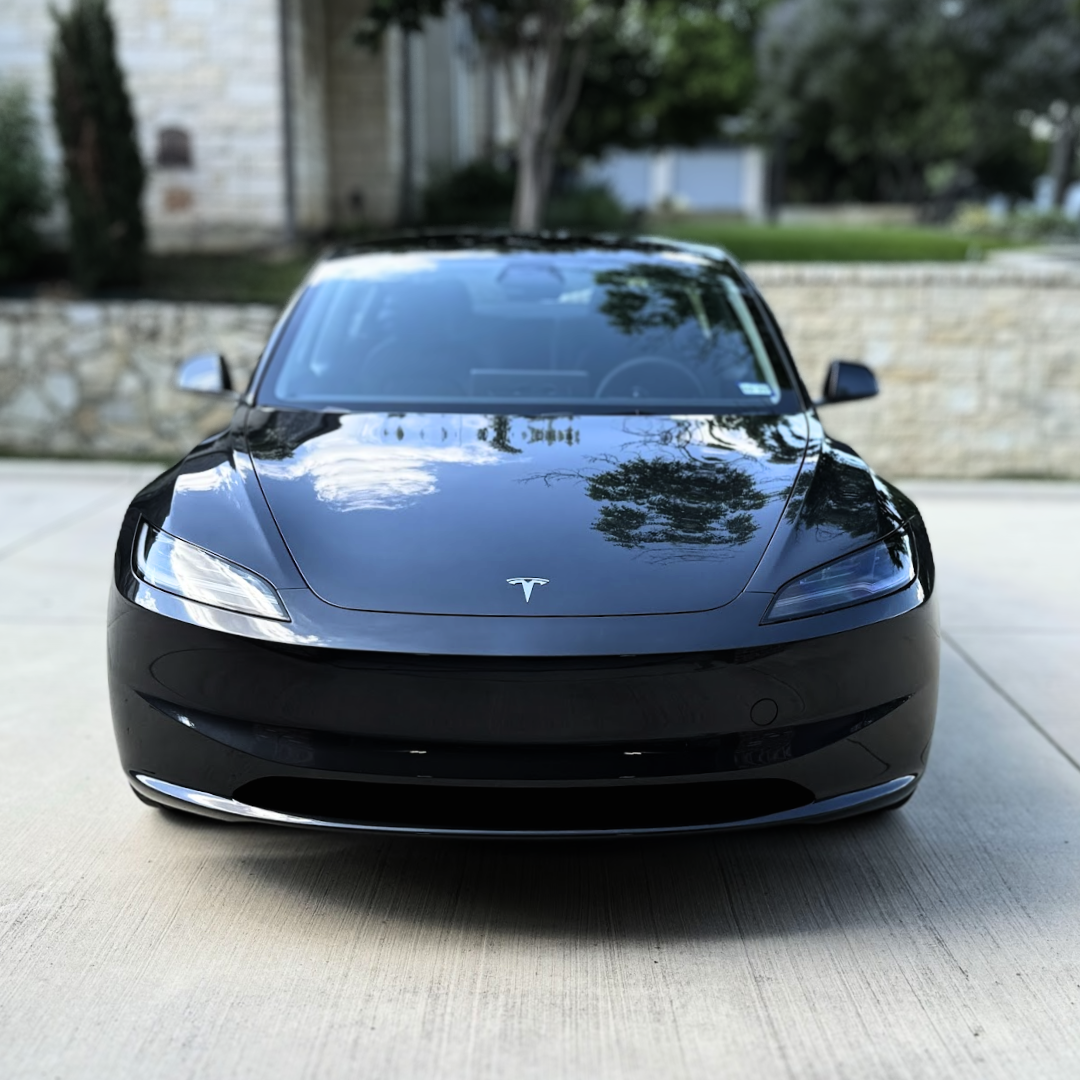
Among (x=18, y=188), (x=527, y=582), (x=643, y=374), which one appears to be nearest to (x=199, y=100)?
(x=18, y=188)

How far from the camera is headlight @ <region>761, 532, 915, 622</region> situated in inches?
112

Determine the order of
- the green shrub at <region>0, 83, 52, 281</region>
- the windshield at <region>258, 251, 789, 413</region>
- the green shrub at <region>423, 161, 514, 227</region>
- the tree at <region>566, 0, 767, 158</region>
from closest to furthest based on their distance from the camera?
the windshield at <region>258, 251, 789, 413</region>, the green shrub at <region>0, 83, 52, 281</region>, the green shrub at <region>423, 161, 514, 227</region>, the tree at <region>566, 0, 767, 158</region>

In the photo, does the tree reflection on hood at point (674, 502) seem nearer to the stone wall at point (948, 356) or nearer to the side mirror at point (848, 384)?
the side mirror at point (848, 384)

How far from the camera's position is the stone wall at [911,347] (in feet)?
28.8

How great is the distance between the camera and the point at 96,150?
33.1 feet

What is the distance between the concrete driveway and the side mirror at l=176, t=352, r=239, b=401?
1.19 meters

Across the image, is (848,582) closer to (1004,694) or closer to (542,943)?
(542,943)

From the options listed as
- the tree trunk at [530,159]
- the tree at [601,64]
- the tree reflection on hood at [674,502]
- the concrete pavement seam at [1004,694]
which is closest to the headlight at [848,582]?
the tree reflection on hood at [674,502]

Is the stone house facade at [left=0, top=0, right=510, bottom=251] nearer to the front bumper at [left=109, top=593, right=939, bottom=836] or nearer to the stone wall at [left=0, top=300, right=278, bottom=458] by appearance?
the stone wall at [left=0, top=300, right=278, bottom=458]

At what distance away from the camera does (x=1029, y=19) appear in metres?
33.7

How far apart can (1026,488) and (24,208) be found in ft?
26.2

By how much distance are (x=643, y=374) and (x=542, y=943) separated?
195 centimetres

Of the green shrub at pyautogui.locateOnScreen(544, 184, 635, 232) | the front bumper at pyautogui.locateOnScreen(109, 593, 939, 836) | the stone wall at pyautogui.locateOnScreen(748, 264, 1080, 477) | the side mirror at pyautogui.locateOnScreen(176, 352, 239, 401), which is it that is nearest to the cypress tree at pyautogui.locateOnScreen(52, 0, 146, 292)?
the stone wall at pyautogui.locateOnScreen(748, 264, 1080, 477)

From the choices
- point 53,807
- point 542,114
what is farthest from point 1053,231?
point 53,807
